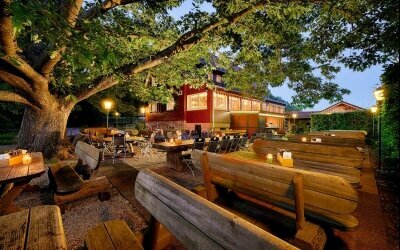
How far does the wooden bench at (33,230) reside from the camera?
1.17 metres

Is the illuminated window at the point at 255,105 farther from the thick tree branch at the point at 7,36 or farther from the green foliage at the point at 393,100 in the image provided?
the thick tree branch at the point at 7,36

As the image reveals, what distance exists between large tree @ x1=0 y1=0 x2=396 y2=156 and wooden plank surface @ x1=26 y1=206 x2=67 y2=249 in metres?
2.40

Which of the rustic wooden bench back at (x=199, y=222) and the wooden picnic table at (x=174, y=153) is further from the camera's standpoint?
the wooden picnic table at (x=174, y=153)

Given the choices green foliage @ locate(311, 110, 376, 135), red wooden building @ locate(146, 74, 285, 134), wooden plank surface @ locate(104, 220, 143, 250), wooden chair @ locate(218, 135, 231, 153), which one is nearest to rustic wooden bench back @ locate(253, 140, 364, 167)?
wooden chair @ locate(218, 135, 231, 153)

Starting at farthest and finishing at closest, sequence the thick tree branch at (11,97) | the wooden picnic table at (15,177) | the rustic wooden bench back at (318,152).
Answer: the thick tree branch at (11,97) < the rustic wooden bench back at (318,152) < the wooden picnic table at (15,177)

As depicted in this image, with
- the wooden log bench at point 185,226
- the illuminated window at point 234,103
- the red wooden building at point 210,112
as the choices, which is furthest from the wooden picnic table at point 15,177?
the illuminated window at point 234,103

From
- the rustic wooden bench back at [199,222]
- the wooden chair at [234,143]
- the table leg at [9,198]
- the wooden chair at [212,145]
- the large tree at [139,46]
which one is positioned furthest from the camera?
the wooden chair at [234,143]

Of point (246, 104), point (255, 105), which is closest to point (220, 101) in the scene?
point (246, 104)

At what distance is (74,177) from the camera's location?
149 inches

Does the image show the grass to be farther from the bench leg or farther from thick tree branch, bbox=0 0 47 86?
the bench leg

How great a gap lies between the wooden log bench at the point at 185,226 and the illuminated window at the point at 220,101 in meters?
18.6

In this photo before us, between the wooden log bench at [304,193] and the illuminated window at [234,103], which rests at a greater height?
the illuminated window at [234,103]

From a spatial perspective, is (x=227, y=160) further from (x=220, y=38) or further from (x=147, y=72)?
(x=147, y=72)

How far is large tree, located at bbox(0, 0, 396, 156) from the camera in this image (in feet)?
14.9
